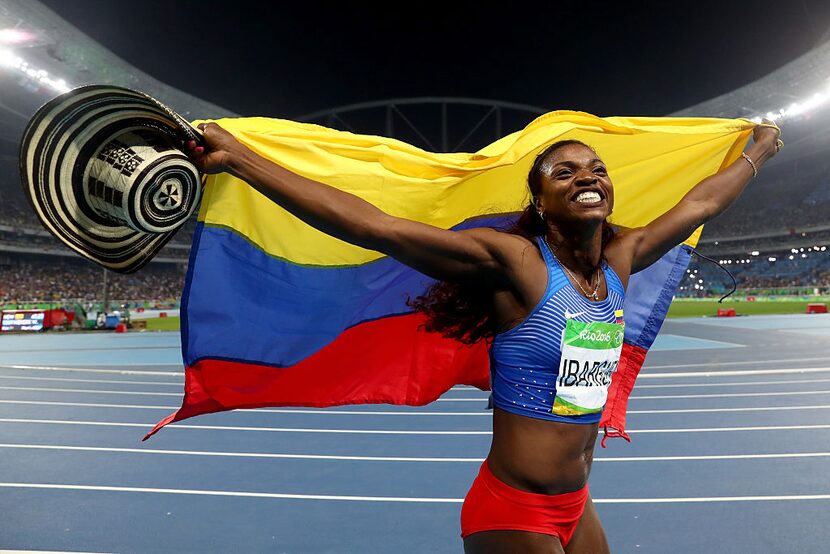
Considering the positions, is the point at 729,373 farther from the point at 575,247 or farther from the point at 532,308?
the point at 532,308

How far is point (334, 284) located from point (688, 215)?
5.60 ft

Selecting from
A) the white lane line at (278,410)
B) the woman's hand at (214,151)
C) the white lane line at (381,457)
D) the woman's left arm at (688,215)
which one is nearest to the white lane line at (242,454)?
the white lane line at (381,457)

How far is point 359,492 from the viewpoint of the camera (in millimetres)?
4805

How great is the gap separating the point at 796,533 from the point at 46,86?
38.4 meters

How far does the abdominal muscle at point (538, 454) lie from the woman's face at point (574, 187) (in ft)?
2.30

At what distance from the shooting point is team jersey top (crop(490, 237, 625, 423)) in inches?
74.6

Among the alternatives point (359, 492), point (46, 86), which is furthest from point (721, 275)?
point (359, 492)

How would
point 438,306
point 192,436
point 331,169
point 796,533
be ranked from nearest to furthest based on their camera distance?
1. point 438,306
2. point 331,169
3. point 796,533
4. point 192,436

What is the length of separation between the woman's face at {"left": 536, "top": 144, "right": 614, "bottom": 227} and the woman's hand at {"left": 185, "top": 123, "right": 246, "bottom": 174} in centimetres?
103

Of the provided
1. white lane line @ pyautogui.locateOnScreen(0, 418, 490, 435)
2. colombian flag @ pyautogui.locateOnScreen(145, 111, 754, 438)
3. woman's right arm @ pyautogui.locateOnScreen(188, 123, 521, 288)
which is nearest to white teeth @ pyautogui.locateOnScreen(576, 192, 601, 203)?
woman's right arm @ pyautogui.locateOnScreen(188, 123, 521, 288)

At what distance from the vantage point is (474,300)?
214 cm

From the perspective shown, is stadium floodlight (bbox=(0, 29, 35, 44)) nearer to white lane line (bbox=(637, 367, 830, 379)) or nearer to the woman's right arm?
white lane line (bbox=(637, 367, 830, 379))

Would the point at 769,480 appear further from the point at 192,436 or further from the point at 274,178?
the point at 192,436

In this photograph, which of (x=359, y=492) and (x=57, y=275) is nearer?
(x=359, y=492)
